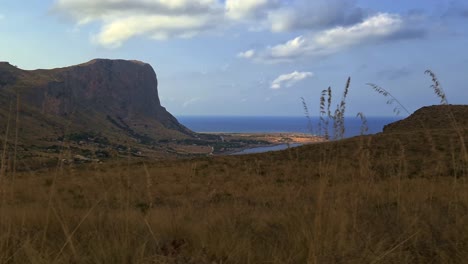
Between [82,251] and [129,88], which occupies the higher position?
[129,88]

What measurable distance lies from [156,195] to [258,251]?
8.71 m

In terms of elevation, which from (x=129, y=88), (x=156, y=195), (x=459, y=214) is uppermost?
(x=129, y=88)

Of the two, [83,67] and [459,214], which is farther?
[83,67]

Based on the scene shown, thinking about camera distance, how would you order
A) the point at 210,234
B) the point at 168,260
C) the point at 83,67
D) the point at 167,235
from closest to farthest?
the point at 168,260 < the point at 210,234 < the point at 167,235 < the point at 83,67

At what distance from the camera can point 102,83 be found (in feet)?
596

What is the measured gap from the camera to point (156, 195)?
36.9 ft

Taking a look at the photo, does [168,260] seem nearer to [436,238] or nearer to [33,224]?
[436,238]

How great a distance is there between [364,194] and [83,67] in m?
184

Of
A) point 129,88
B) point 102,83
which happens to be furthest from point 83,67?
point 129,88

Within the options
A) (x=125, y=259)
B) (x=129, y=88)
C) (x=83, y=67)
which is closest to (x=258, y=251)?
(x=125, y=259)

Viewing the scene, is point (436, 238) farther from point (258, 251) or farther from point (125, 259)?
point (125, 259)

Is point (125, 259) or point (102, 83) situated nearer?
point (125, 259)

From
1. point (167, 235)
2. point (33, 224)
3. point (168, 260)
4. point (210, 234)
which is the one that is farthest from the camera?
point (33, 224)

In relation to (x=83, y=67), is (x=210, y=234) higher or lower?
lower
